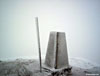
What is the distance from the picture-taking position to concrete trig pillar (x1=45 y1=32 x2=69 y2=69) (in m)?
2.96

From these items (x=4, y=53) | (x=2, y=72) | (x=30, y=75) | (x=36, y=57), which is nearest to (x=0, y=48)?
(x=4, y=53)

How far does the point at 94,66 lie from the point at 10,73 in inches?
145

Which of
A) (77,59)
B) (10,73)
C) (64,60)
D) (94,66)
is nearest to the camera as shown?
(64,60)

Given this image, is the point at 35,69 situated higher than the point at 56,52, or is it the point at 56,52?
the point at 56,52

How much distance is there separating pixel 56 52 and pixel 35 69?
2.89 feet

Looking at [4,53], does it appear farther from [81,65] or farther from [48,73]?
[81,65]

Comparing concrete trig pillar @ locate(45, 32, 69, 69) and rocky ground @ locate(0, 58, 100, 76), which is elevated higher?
concrete trig pillar @ locate(45, 32, 69, 69)

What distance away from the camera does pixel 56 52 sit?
298 cm

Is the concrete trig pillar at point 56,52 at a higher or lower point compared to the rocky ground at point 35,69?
higher

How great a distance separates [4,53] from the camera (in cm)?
451

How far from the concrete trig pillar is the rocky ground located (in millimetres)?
232

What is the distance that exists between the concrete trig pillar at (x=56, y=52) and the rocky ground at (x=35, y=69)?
232 millimetres

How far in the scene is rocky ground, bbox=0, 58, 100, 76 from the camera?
2.89 meters

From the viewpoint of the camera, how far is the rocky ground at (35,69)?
2891 millimetres
